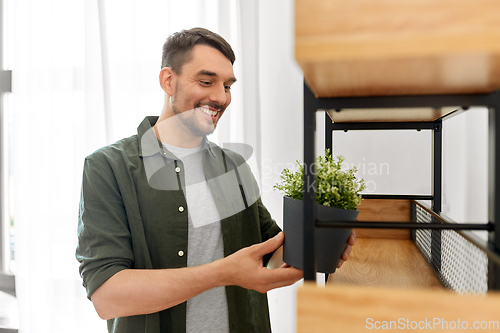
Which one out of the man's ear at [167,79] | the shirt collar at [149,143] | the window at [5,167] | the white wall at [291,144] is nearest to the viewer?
the shirt collar at [149,143]

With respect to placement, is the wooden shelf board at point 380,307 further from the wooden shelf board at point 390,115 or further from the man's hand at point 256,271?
the wooden shelf board at point 390,115

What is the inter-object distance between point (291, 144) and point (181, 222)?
647 mm

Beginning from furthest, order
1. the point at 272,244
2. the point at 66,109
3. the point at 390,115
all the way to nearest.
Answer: the point at 66,109, the point at 390,115, the point at 272,244

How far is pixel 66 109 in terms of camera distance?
1.58 m

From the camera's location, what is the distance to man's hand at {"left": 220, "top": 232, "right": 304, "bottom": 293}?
2.38 ft

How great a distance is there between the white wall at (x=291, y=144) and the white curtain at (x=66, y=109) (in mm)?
121

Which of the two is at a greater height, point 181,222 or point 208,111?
point 208,111

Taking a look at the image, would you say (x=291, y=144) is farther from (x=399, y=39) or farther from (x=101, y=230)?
(x=399, y=39)

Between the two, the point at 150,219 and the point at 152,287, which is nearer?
the point at 152,287

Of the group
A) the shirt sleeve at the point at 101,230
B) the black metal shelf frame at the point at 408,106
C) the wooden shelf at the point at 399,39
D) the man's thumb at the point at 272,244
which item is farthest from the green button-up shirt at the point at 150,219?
the wooden shelf at the point at 399,39

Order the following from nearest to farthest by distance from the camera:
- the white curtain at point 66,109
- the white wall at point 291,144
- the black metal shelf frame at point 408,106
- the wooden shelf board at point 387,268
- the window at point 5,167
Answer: the black metal shelf frame at point 408,106 → the wooden shelf board at point 387,268 → the white wall at point 291,144 → the white curtain at point 66,109 → the window at point 5,167

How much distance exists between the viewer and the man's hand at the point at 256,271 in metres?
0.72

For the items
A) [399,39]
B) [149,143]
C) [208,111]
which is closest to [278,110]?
[208,111]

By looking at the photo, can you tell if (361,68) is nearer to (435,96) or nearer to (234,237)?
(435,96)
